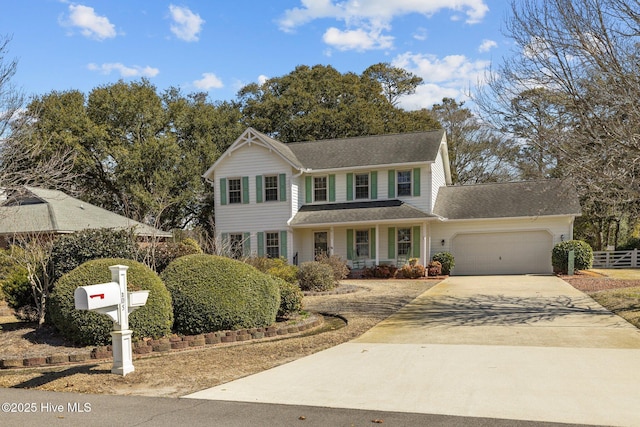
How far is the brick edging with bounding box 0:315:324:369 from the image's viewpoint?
7719mm

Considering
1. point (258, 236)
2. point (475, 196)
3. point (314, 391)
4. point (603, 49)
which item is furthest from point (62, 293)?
point (475, 196)

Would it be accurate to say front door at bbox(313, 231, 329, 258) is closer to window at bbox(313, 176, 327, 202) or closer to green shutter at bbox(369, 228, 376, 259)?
window at bbox(313, 176, 327, 202)

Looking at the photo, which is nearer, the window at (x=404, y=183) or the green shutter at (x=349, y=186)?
the window at (x=404, y=183)

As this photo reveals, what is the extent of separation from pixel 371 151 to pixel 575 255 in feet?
35.2

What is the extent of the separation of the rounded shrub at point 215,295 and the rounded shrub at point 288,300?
4.08ft

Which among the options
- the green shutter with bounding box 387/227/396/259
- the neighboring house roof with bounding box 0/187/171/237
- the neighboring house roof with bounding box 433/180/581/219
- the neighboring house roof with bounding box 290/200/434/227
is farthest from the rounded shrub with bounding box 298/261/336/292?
the neighboring house roof with bounding box 433/180/581/219

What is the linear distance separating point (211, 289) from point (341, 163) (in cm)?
1727

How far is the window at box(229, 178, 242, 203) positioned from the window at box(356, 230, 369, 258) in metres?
6.41

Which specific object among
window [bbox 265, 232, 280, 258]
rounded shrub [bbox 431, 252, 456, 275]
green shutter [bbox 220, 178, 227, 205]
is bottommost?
rounded shrub [bbox 431, 252, 456, 275]

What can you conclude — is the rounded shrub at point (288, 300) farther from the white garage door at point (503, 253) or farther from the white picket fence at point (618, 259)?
the white picket fence at point (618, 259)

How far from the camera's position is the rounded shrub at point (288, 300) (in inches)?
450

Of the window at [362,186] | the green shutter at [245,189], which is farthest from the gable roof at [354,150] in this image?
the green shutter at [245,189]

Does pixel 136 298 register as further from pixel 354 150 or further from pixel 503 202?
pixel 503 202

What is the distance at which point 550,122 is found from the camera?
1185 centimetres
